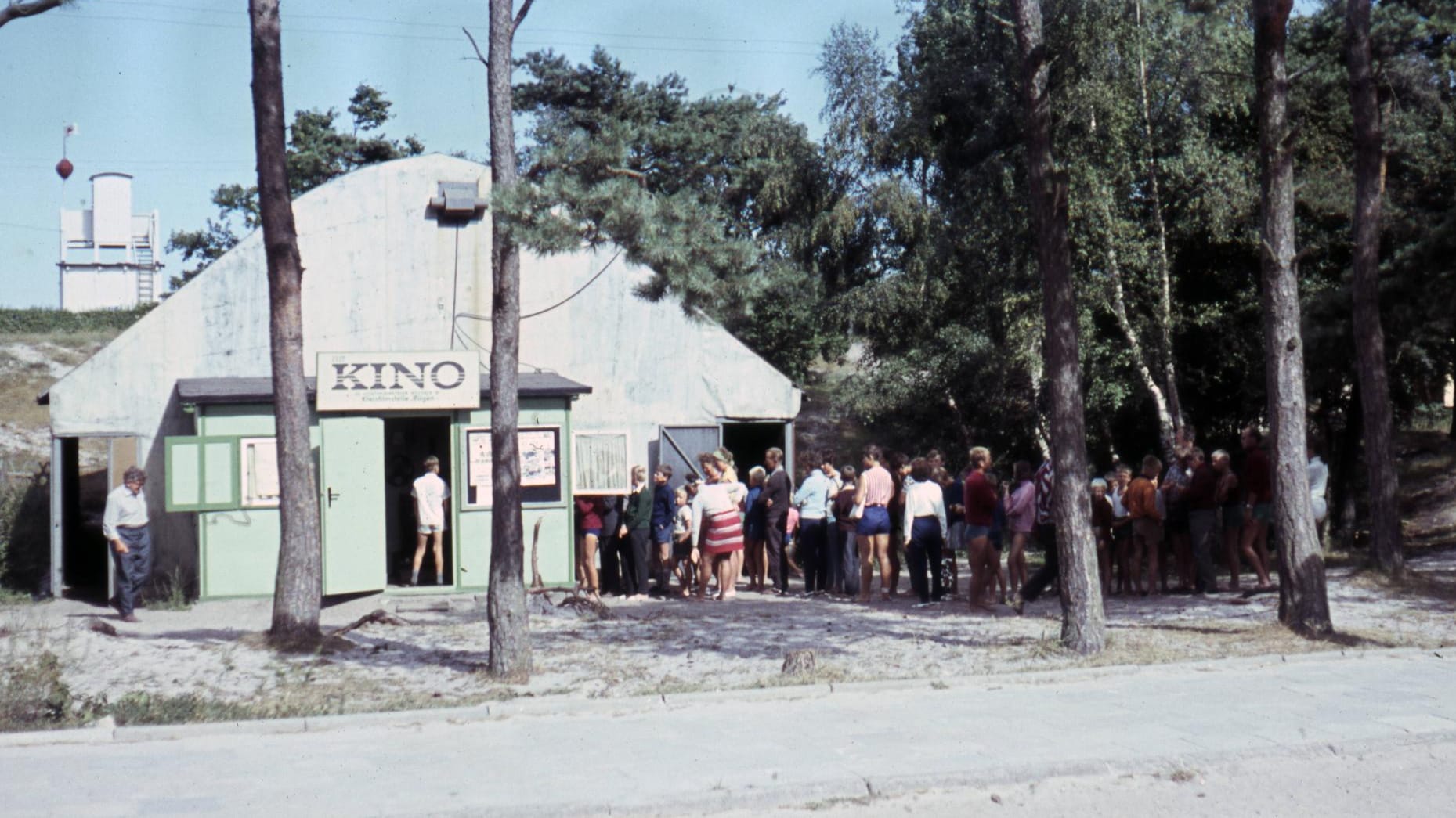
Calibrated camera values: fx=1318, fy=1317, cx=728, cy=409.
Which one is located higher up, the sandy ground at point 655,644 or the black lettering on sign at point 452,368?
the black lettering on sign at point 452,368

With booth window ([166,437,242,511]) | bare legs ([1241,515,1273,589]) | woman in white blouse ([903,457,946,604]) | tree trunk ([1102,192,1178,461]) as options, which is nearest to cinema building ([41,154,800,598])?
booth window ([166,437,242,511])

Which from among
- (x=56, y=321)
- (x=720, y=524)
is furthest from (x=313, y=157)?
(x=720, y=524)

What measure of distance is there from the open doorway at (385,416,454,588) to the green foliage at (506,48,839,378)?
18.6ft

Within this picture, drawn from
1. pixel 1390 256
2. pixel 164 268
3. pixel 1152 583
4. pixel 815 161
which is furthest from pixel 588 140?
pixel 164 268

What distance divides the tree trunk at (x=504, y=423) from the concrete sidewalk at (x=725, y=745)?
1239 mm

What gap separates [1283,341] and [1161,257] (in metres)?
12.4

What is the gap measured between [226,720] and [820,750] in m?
3.97

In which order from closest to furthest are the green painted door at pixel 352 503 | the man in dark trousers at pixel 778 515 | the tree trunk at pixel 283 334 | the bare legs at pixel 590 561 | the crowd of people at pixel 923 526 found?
the tree trunk at pixel 283 334 → the crowd of people at pixel 923 526 → the bare legs at pixel 590 561 → the green painted door at pixel 352 503 → the man in dark trousers at pixel 778 515

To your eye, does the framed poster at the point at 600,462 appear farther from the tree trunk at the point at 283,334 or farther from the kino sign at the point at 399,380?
the tree trunk at the point at 283,334

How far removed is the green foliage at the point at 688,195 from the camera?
985cm

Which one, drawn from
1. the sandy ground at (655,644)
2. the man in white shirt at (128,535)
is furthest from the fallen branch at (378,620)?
the man in white shirt at (128,535)

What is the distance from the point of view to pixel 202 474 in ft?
53.8

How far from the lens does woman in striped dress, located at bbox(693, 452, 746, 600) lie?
51.2 feet

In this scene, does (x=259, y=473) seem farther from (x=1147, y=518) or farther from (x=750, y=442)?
(x=1147, y=518)
